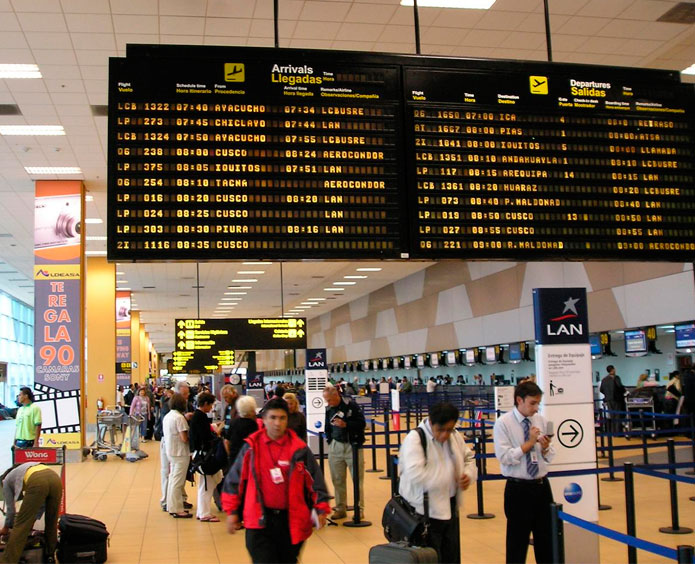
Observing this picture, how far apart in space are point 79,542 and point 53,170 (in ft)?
34.7

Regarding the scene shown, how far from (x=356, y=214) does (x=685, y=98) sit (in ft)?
12.1

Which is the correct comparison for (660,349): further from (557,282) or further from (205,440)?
(205,440)

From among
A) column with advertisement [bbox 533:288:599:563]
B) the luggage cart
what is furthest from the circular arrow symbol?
the luggage cart

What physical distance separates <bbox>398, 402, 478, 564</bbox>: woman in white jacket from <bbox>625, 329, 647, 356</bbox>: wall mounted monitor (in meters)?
14.9

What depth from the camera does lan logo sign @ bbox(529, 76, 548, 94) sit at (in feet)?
24.0

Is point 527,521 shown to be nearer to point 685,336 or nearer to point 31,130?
point 31,130

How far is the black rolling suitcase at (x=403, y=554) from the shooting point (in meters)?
4.91

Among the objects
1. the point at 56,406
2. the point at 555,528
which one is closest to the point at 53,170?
the point at 56,406

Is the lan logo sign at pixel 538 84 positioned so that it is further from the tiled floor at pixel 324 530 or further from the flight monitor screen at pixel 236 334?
the flight monitor screen at pixel 236 334

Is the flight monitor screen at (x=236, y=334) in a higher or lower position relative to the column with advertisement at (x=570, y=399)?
higher

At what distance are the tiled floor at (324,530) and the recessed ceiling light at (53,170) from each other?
269 inches

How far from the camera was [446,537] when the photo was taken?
5453 mm

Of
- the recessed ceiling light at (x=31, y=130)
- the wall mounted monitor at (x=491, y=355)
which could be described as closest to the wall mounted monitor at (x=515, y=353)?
the wall mounted monitor at (x=491, y=355)

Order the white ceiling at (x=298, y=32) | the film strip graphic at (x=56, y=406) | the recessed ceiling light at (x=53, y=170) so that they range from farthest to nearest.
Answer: the film strip graphic at (x=56, y=406), the recessed ceiling light at (x=53, y=170), the white ceiling at (x=298, y=32)
